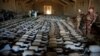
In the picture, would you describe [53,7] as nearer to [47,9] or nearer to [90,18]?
[47,9]

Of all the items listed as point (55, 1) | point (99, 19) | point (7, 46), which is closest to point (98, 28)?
point (99, 19)

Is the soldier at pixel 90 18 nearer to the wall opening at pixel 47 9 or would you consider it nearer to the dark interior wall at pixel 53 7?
the dark interior wall at pixel 53 7

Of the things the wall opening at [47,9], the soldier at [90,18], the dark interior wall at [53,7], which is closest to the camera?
the soldier at [90,18]

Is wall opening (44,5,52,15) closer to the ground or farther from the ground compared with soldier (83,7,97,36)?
farther from the ground

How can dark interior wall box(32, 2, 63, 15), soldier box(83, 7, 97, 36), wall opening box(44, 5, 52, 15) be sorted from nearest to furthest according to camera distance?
1. soldier box(83, 7, 97, 36)
2. dark interior wall box(32, 2, 63, 15)
3. wall opening box(44, 5, 52, 15)

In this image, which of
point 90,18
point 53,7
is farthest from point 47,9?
point 90,18

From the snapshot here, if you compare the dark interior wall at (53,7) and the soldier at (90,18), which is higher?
the dark interior wall at (53,7)

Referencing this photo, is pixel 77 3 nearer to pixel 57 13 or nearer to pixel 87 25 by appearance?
pixel 87 25

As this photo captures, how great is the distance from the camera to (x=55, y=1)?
38094mm

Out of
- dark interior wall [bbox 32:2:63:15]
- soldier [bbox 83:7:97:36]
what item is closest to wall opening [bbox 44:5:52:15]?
dark interior wall [bbox 32:2:63:15]

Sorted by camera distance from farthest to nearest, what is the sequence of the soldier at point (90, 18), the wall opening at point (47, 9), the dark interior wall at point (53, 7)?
the wall opening at point (47, 9)
the dark interior wall at point (53, 7)
the soldier at point (90, 18)

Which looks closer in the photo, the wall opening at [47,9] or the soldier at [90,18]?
the soldier at [90,18]

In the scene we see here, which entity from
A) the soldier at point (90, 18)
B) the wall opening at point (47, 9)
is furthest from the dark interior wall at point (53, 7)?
the soldier at point (90, 18)

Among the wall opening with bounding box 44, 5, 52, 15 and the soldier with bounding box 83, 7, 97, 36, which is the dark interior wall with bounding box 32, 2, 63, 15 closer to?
the wall opening with bounding box 44, 5, 52, 15
